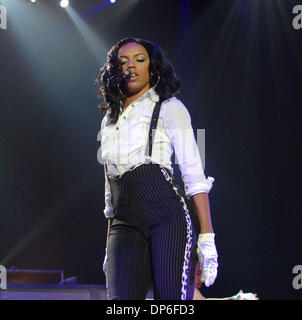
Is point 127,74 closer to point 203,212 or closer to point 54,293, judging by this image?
point 203,212

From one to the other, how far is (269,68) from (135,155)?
3244 millimetres

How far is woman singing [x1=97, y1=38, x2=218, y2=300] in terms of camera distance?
1802 millimetres

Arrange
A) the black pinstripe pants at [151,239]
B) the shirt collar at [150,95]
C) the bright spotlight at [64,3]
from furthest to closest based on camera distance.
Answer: the bright spotlight at [64,3] → the shirt collar at [150,95] → the black pinstripe pants at [151,239]

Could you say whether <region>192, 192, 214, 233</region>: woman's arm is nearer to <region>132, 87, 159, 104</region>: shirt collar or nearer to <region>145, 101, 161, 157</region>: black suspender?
<region>145, 101, 161, 157</region>: black suspender

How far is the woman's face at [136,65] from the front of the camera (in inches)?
86.7

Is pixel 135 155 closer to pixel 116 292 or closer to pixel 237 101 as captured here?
pixel 116 292

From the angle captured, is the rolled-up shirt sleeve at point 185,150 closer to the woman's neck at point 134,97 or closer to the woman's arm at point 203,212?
the woman's arm at point 203,212

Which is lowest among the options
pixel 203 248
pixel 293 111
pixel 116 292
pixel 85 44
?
pixel 116 292

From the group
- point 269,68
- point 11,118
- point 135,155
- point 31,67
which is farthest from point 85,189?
point 135,155

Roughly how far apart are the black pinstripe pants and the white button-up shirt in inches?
2.0

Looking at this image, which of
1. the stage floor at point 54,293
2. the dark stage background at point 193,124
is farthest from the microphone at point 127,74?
the dark stage background at point 193,124

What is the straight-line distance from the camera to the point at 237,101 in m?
4.88

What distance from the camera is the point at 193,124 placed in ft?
16.2

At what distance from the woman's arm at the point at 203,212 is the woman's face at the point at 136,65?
605 mm
